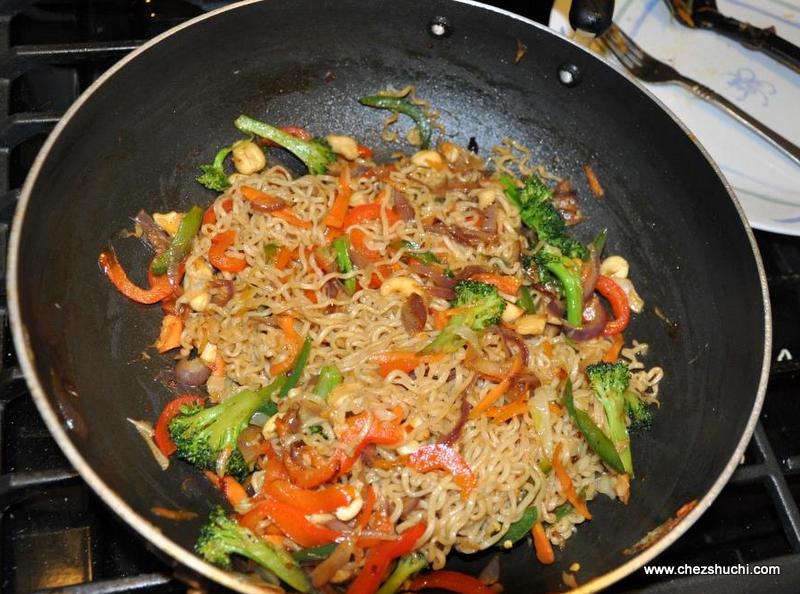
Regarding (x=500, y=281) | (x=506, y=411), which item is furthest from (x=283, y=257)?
(x=506, y=411)

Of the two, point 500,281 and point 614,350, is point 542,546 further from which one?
point 500,281

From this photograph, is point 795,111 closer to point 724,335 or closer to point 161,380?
point 724,335

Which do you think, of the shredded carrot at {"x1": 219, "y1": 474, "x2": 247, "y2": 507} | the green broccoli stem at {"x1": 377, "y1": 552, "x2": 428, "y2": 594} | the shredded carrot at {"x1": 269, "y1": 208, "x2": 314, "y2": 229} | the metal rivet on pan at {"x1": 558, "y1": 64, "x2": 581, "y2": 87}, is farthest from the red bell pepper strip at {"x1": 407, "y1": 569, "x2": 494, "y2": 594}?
the metal rivet on pan at {"x1": 558, "y1": 64, "x2": 581, "y2": 87}

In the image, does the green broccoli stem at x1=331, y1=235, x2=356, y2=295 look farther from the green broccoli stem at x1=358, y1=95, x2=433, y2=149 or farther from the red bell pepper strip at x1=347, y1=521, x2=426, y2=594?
the red bell pepper strip at x1=347, y1=521, x2=426, y2=594

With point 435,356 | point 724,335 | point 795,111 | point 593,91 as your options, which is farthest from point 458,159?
point 795,111

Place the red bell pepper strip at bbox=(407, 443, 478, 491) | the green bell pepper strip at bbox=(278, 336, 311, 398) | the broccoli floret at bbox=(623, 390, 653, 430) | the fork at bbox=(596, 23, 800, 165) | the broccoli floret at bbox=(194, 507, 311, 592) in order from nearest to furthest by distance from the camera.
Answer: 1. the broccoli floret at bbox=(194, 507, 311, 592)
2. the red bell pepper strip at bbox=(407, 443, 478, 491)
3. the green bell pepper strip at bbox=(278, 336, 311, 398)
4. the broccoli floret at bbox=(623, 390, 653, 430)
5. the fork at bbox=(596, 23, 800, 165)

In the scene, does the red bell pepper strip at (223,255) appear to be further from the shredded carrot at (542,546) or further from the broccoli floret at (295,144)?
the shredded carrot at (542,546)
